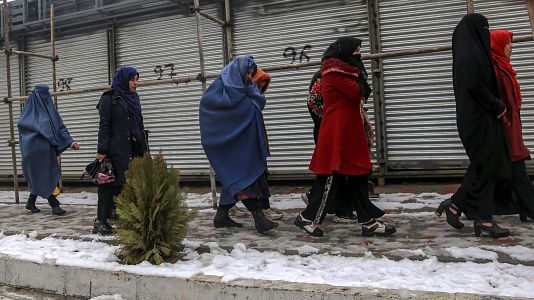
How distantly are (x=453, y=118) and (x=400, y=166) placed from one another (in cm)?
104

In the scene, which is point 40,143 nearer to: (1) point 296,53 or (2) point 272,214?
(2) point 272,214

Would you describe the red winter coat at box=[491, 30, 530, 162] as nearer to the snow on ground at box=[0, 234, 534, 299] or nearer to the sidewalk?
the sidewalk

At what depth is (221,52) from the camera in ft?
25.0

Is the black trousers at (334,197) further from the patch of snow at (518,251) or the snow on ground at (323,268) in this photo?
the patch of snow at (518,251)

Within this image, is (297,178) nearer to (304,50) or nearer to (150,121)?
(304,50)

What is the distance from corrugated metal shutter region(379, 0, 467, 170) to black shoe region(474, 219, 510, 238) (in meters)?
2.80

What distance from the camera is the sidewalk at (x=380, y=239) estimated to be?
3100 millimetres

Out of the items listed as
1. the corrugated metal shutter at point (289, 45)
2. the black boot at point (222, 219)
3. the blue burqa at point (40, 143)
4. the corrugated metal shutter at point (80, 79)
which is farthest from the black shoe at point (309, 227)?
the corrugated metal shutter at point (80, 79)

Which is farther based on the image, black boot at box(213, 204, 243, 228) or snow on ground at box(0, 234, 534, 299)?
black boot at box(213, 204, 243, 228)

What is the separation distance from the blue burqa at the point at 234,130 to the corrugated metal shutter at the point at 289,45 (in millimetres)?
2816

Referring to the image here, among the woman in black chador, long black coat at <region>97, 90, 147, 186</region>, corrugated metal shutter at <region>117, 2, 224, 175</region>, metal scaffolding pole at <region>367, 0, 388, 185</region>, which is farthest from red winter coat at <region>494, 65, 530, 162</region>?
corrugated metal shutter at <region>117, 2, 224, 175</region>

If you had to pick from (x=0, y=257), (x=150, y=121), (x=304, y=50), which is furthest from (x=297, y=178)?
(x=0, y=257)

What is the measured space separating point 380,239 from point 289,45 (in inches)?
165

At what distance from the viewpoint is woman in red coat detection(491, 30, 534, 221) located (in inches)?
151
